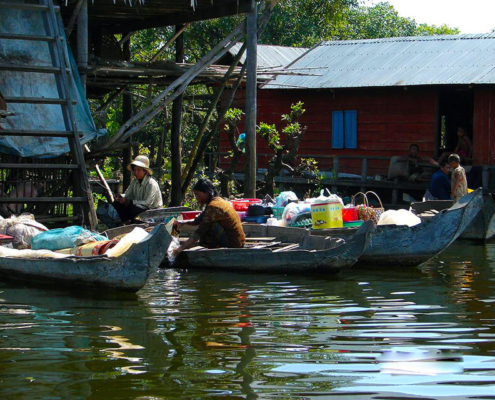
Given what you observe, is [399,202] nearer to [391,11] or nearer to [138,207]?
[138,207]

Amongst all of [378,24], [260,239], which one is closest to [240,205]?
[260,239]

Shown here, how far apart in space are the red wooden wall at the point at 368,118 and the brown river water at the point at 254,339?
9290mm

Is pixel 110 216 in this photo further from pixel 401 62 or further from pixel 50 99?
pixel 401 62

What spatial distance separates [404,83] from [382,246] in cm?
815

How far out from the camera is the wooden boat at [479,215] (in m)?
13.2

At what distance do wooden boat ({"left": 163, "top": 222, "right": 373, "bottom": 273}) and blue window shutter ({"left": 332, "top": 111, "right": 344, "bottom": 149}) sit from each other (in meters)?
9.81

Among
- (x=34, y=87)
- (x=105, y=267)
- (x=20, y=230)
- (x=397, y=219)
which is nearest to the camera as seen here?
(x=105, y=267)

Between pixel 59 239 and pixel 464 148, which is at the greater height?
pixel 464 148

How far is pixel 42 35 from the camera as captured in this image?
12016mm

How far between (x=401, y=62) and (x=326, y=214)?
32.0 ft

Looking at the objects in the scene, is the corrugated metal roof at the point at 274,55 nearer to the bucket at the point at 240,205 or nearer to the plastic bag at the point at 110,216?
the bucket at the point at 240,205

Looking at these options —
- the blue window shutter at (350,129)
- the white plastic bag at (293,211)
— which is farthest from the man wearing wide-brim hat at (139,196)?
the blue window shutter at (350,129)

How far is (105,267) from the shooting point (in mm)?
8461

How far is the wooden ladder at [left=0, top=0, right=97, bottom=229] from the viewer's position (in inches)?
429
